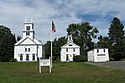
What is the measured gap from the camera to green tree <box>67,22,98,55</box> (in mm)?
97875

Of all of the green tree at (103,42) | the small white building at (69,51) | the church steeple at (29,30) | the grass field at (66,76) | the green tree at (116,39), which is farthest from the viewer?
the green tree at (103,42)

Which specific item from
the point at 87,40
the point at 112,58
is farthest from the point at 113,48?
the point at 87,40

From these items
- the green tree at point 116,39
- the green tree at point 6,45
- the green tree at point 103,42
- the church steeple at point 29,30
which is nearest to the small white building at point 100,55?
the green tree at point 116,39

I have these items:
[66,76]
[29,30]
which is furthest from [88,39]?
[66,76]

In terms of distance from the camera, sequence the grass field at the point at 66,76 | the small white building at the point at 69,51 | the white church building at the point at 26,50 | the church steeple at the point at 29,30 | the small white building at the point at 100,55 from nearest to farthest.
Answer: the grass field at the point at 66,76, the small white building at the point at 100,55, the white church building at the point at 26,50, the church steeple at the point at 29,30, the small white building at the point at 69,51

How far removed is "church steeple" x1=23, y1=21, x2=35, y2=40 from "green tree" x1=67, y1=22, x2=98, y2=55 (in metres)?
19.8

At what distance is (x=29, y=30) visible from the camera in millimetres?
85438

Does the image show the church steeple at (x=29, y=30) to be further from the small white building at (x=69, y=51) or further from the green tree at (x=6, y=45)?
the small white building at (x=69, y=51)

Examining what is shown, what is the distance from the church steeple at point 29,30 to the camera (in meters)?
85.3

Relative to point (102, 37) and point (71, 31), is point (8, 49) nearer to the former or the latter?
point (71, 31)

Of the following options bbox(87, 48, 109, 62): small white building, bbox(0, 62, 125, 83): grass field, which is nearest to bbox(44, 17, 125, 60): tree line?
bbox(87, 48, 109, 62): small white building

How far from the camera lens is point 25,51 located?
8256 cm

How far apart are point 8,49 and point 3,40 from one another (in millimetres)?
3810

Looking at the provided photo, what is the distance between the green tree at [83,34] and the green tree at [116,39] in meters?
7.56
